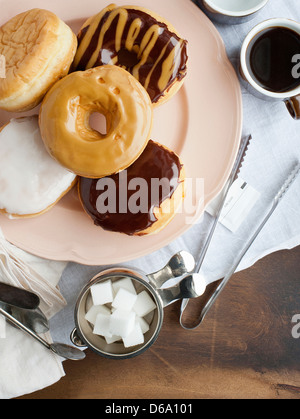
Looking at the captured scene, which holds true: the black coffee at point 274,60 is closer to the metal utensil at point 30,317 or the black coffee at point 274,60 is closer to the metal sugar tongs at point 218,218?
the metal sugar tongs at point 218,218

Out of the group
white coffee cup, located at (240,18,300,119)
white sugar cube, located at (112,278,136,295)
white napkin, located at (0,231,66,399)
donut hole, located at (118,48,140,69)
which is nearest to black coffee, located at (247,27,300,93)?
white coffee cup, located at (240,18,300,119)

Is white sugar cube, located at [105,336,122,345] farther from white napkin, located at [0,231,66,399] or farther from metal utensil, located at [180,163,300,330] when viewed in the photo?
metal utensil, located at [180,163,300,330]

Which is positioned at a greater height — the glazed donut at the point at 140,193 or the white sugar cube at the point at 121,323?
the glazed donut at the point at 140,193

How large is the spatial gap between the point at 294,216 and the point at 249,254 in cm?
16

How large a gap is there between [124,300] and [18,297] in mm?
267

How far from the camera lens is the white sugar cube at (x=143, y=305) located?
3.32 ft

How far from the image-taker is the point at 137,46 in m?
0.94

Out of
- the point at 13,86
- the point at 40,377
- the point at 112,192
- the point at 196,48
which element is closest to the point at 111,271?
the point at 112,192

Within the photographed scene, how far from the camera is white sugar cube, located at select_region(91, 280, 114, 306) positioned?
993 millimetres

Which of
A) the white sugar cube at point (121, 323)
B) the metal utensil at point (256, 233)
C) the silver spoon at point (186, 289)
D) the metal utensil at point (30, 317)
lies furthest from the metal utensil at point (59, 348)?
the metal utensil at point (256, 233)

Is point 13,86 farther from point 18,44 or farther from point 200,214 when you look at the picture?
point 200,214

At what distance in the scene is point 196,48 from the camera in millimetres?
1028

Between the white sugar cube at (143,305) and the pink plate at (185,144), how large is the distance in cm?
10

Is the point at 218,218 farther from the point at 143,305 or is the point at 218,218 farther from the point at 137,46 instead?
the point at 137,46
